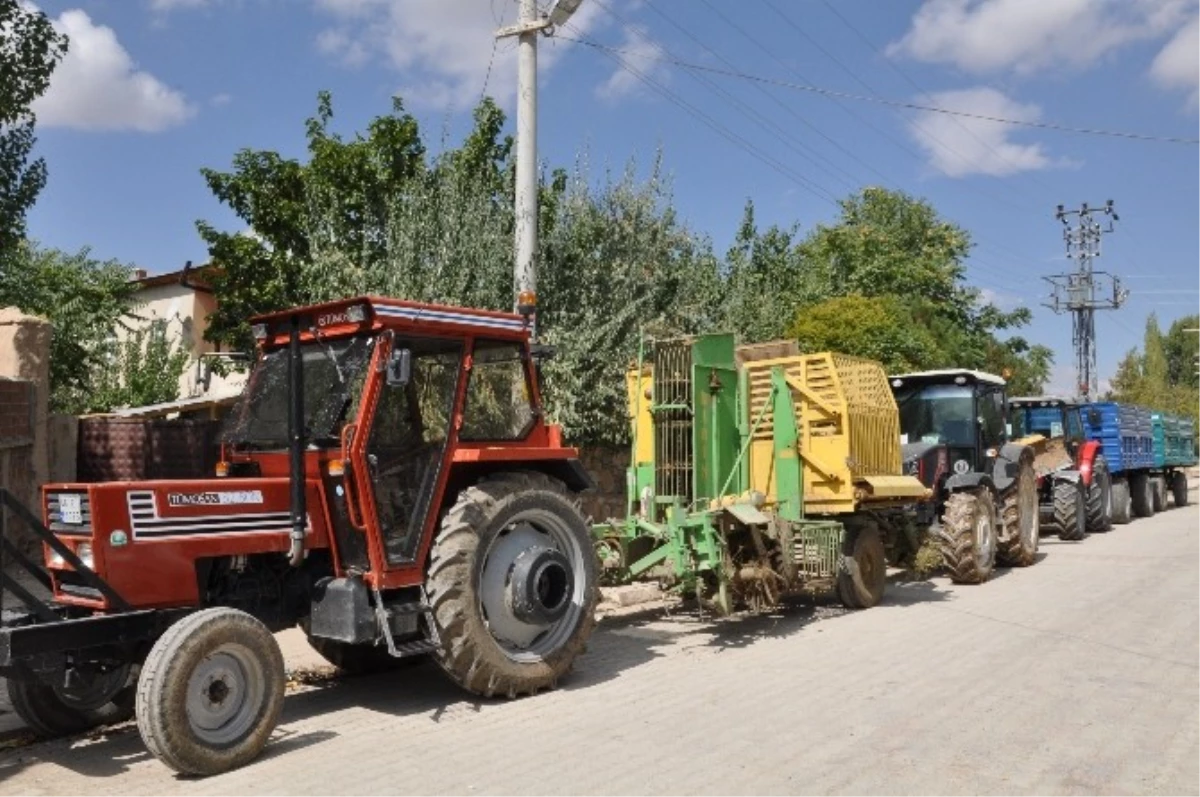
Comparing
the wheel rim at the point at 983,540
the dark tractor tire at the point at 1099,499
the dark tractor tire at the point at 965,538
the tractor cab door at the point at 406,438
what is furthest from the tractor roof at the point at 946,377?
the tractor cab door at the point at 406,438

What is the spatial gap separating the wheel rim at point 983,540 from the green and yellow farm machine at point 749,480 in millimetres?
1978

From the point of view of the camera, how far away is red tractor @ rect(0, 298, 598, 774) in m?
5.41

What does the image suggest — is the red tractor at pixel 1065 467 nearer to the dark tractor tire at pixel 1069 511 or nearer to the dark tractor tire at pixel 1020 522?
the dark tractor tire at pixel 1069 511

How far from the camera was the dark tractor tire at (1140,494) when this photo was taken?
76.6 ft

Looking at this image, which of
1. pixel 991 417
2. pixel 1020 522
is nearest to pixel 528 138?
pixel 991 417

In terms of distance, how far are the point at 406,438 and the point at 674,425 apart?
11.7ft

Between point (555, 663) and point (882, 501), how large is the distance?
4.83 meters

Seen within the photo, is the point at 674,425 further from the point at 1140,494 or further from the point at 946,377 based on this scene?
the point at 1140,494

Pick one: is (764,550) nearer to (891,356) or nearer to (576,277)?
(576,277)

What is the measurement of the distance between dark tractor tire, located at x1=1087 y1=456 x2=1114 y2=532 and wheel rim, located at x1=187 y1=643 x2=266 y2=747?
17.0 meters

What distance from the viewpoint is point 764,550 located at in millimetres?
9203

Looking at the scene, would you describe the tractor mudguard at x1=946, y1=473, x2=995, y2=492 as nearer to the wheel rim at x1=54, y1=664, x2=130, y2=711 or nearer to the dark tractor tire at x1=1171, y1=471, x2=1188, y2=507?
the wheel rim at x1=54, y1=664, x2=130, y2=711

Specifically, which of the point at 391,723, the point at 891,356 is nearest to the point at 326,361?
the point at 391,723

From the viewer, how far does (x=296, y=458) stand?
20.5 feet
